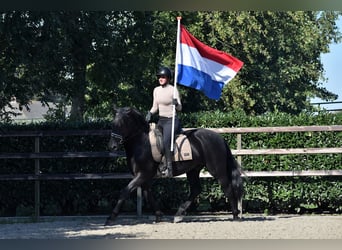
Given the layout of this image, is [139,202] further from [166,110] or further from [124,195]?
[166,110]

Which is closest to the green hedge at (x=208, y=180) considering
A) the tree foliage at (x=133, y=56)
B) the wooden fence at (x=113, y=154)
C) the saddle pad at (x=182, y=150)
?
the wooden fence at (x=113, y=154)

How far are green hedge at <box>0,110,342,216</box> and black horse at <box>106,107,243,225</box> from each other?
147 centimetres

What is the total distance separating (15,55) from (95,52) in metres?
2.69

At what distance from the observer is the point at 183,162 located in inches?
434

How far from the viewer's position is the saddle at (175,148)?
35.8 feet

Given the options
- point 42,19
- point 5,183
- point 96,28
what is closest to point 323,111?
point 96,28

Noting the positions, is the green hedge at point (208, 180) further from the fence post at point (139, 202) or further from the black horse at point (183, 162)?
the black horse at point (183, 162)

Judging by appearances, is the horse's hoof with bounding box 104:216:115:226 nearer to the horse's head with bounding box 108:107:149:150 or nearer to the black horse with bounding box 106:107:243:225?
the black horse with bounding box 106:107:243:225

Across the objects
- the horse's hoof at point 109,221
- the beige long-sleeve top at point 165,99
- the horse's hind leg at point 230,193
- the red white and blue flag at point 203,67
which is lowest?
the horse's hoof at point 109,221

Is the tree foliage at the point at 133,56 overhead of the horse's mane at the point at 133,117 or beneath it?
overhead

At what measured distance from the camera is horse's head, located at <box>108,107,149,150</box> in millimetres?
10523

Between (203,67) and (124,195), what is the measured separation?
2.77 m

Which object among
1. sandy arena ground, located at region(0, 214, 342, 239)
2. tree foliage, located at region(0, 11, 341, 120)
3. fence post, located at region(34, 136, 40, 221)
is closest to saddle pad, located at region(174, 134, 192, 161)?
sandy arena ground, located at region(0, 214, 342, 239)

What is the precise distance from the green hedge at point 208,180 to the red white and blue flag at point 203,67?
1.65 metres
